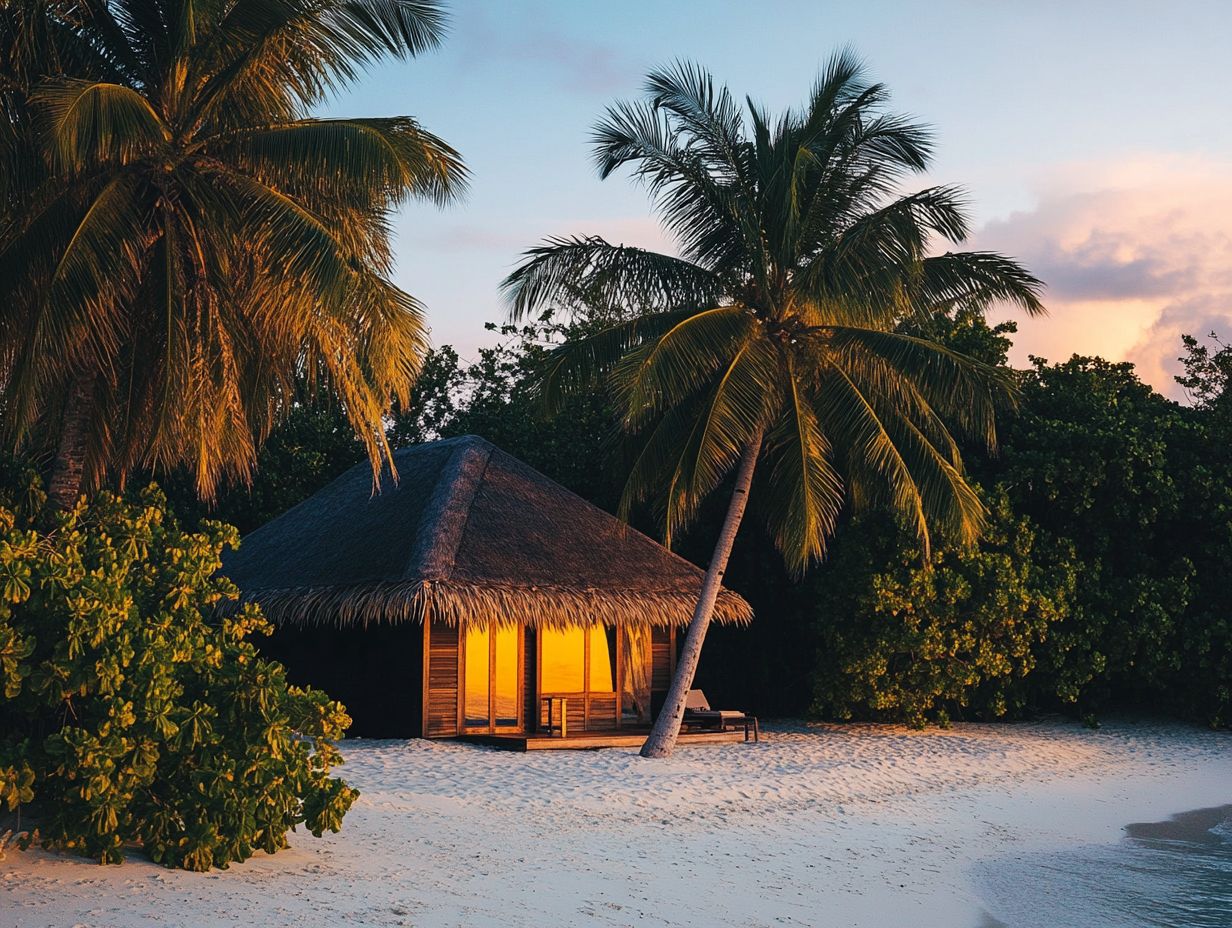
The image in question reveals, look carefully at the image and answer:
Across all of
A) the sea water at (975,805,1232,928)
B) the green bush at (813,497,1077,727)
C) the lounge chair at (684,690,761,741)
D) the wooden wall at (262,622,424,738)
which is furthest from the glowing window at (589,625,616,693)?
the sea water at (975,805,1232,928)

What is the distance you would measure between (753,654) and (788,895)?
12402 millimetres

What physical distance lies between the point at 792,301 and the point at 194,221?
6.77 m

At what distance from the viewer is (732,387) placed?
14.1 metres

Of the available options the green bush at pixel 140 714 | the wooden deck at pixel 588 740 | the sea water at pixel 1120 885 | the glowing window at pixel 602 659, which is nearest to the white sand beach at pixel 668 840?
the sea water at pixel 1120 885

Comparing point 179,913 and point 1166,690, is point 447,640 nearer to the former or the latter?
point 179,913

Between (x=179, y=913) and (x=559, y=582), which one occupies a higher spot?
(x=559, y=582)

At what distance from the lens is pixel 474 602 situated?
14500mm

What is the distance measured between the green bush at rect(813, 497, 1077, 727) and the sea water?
483 cm

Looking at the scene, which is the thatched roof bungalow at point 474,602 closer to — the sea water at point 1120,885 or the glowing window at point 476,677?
the glowing window at point 476,677

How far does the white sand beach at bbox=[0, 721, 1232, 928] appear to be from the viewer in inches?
281

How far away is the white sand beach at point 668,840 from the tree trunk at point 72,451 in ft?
10.9

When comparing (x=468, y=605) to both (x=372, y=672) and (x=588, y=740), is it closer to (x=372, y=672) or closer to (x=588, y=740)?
(x=372, y=672)

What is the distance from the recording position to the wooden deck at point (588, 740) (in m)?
15.1

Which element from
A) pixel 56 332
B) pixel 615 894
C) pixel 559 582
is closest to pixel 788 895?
pixel 615 894
